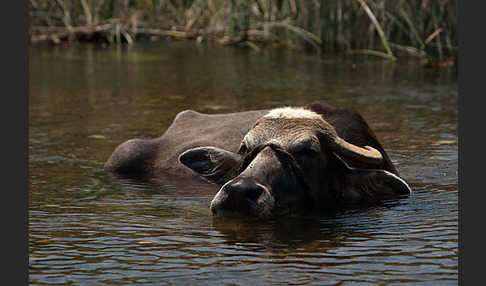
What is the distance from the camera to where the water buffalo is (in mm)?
6824

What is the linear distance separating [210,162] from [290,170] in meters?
1.10

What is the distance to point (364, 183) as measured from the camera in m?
7.60

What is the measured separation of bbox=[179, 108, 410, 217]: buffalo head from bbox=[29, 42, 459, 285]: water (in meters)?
0.18

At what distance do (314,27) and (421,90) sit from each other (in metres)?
6.46

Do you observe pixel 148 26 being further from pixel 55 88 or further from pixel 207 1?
pixel 55 88

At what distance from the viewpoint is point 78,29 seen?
940 inches

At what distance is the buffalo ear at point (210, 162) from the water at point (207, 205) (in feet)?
0.68

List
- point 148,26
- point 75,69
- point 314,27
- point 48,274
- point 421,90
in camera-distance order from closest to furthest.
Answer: point 48,274 < point 421,90 < point 75,69 < point 314,27 < point 148,26

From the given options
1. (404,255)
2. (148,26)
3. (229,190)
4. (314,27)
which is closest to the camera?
(404,255)

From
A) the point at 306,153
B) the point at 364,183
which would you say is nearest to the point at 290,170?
the point at 306,153

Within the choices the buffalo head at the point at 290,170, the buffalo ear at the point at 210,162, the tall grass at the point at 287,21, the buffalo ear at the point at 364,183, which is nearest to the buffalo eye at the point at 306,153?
the buffalo head at the point at 290,170

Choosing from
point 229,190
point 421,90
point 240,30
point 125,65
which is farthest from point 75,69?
point 229,190

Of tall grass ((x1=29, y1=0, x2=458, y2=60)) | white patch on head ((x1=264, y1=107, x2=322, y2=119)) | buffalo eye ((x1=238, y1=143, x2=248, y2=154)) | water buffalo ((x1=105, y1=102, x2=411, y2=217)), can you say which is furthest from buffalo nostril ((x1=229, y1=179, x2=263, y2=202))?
tall grass ((x1=29, y1=0, x2=458, y2=60))

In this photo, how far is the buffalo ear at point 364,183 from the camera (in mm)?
7535
